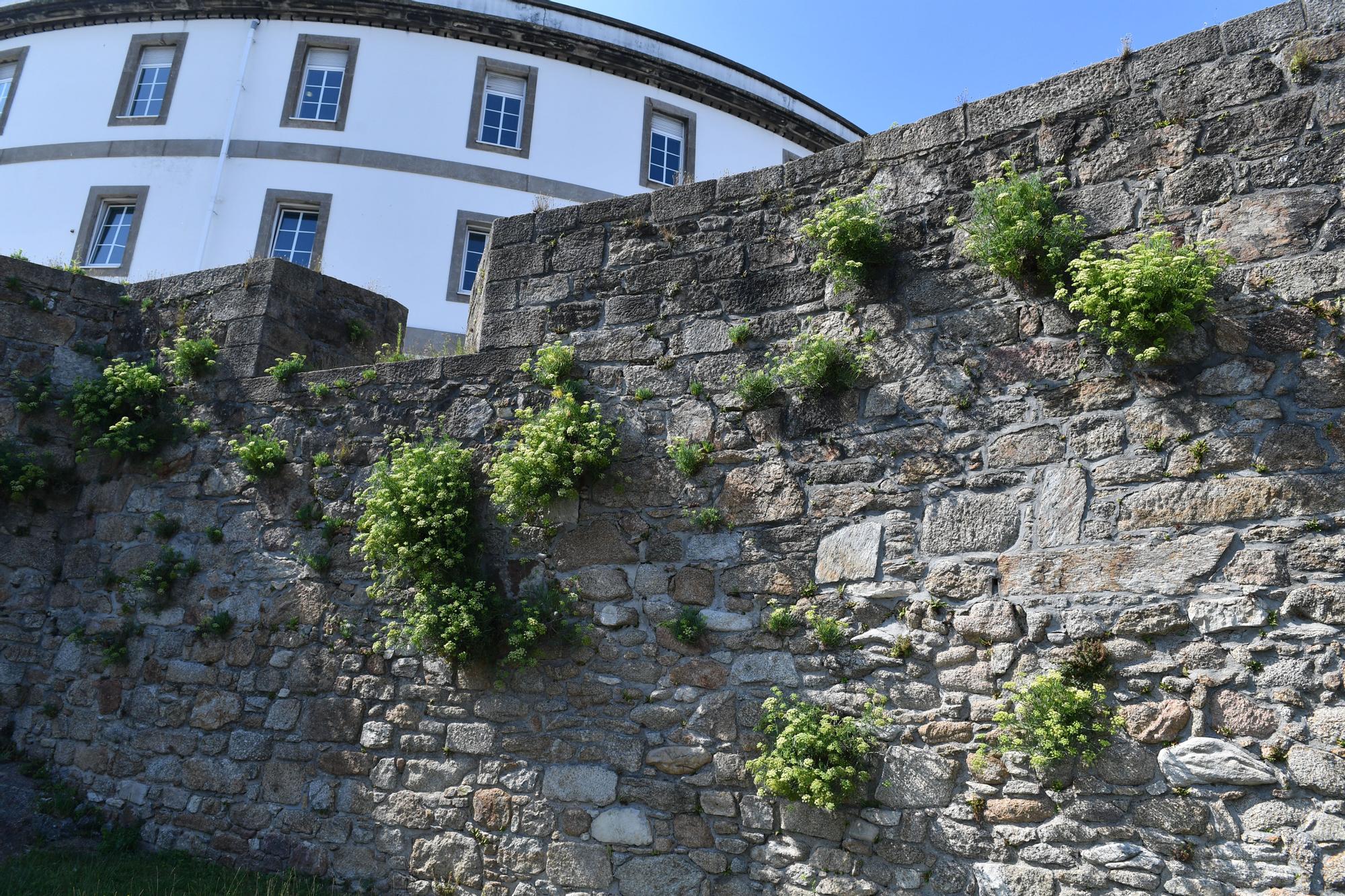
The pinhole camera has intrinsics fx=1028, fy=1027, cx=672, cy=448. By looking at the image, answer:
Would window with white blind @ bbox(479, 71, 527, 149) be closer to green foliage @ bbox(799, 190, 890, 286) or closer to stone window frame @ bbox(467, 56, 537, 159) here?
stone window frame @ bbox(467, 56, 537, 159)

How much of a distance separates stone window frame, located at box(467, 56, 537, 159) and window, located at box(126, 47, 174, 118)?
16.1 feet

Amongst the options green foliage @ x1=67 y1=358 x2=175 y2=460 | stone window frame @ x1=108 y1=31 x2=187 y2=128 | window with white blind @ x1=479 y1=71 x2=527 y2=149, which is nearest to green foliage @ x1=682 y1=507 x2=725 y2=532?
green foliage @ x1=67 y1=358 x2=175 y2=460

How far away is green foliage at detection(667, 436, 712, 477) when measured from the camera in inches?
216

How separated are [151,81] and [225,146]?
2129 millimetres

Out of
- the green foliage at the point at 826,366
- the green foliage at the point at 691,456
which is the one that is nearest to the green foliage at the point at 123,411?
the green foliage at the point at 691,456

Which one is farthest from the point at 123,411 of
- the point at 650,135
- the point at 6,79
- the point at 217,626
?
the point at 6,79

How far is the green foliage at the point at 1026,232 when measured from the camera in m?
4.78

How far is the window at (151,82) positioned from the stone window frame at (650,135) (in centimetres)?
756

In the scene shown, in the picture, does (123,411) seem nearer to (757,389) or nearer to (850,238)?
(757,389)

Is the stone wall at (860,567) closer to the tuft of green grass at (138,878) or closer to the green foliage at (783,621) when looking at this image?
the green foliage at (783,621)

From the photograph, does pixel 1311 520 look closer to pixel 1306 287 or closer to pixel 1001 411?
pixel 1306 287

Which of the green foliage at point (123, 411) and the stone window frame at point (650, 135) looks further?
the stone window frame at point (650, 135)

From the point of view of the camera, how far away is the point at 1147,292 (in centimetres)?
438

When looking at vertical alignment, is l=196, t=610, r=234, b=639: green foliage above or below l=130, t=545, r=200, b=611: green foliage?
below
